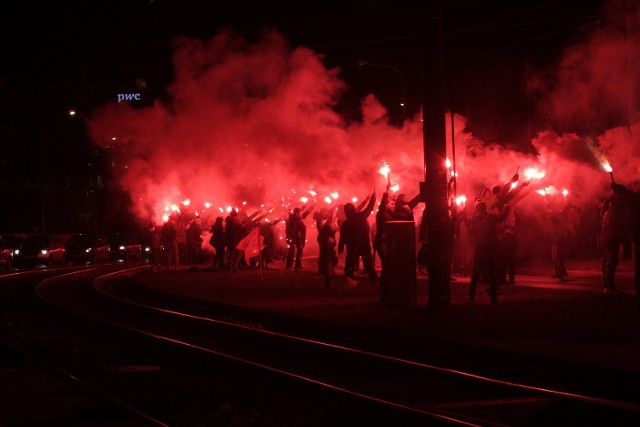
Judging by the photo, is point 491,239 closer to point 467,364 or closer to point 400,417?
point 467,364

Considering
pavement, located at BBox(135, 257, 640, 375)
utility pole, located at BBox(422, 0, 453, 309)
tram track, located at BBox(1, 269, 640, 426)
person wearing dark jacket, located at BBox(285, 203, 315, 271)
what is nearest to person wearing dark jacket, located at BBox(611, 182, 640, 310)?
pavement, located at BBox(135, 257, 640, 375)

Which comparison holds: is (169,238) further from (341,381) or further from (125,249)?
(125,249)

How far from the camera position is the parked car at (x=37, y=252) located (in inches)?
1652

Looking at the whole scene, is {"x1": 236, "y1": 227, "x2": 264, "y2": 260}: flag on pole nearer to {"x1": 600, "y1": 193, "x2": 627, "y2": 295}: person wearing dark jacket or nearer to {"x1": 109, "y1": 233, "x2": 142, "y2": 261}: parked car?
{"x1": 600, "y1": 193, "x2": 627, "y2": 295}: person wearing dark jacket

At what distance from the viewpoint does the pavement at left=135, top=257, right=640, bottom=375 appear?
33.3 ft

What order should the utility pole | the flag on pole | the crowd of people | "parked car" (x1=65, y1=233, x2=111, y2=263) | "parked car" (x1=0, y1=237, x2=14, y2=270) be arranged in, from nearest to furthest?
the utility pole < the crowd of people < the flag on pole < "parked car" (x1=0, y1=237, x2=14, y2=270) < "parked car" (x1=65, y1=233, x2=111, y2=263)

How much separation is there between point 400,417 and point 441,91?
24.6 feet

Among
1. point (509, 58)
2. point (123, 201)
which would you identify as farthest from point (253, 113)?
point (123, 201)

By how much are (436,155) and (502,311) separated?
264cm

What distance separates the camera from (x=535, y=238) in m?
31.5

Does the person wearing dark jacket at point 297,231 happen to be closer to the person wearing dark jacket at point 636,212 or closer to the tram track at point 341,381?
the tram track at point 341,381

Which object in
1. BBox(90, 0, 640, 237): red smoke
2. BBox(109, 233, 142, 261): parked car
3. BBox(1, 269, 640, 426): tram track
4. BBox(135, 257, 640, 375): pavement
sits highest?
BBox(90, 0, 640, 237): red smoke

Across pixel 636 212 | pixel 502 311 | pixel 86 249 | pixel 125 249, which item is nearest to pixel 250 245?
pixel 502 311

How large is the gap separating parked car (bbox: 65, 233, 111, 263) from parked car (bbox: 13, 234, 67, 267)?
2755mm
